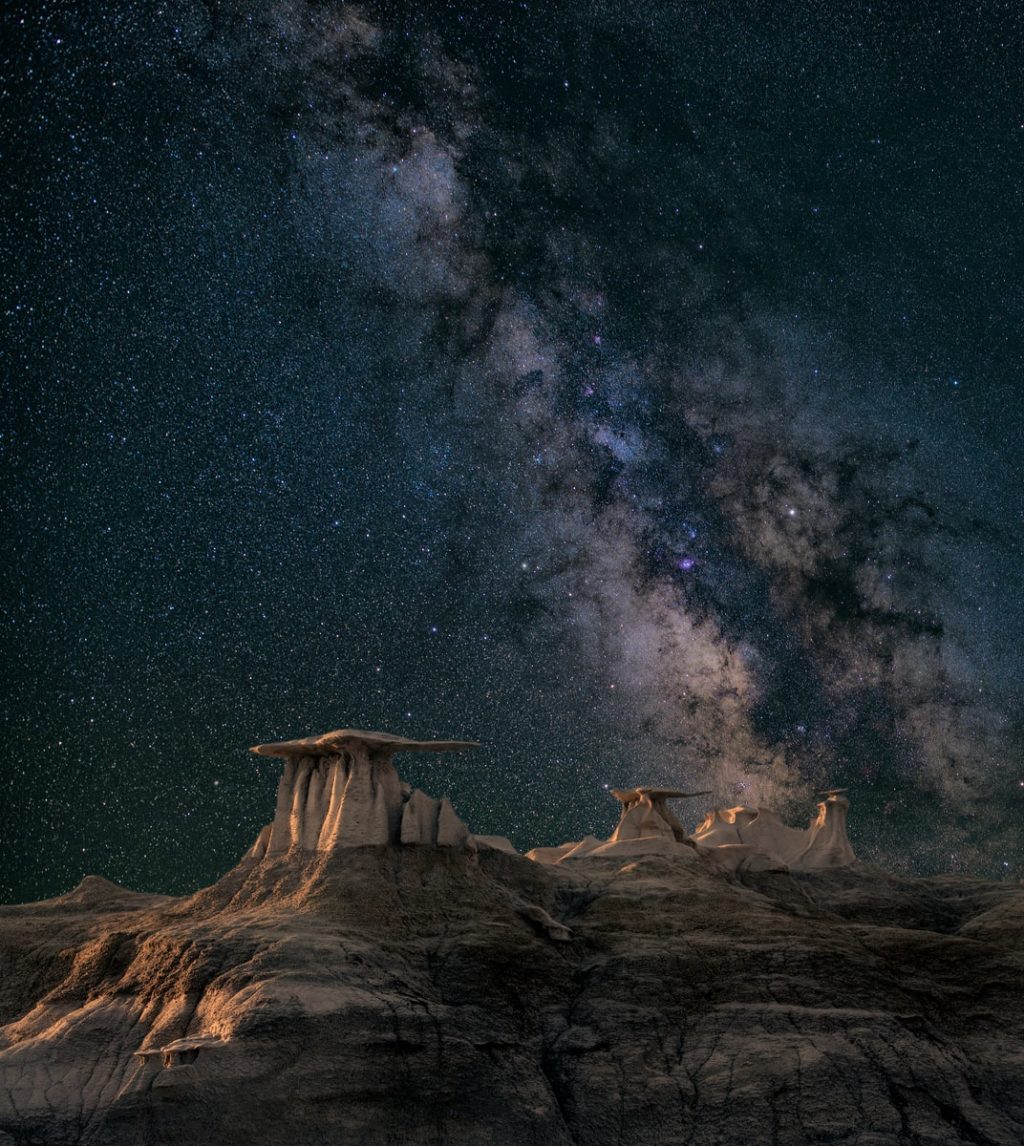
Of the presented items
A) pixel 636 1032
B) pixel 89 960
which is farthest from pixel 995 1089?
pixel 89 960

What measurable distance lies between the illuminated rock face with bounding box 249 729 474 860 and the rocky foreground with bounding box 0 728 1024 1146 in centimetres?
20

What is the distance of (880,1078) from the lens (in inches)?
1198

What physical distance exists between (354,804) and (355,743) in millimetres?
2013

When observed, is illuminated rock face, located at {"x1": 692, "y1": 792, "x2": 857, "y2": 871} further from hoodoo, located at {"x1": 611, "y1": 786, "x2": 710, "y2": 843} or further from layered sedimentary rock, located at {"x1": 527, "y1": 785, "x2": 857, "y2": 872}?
hoodoo, located at {"x1": 611, "y1": 786, "x2": 710, "y2": 843}

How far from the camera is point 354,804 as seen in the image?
119 ft

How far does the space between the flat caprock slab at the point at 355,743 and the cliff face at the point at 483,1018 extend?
3302 millimetres

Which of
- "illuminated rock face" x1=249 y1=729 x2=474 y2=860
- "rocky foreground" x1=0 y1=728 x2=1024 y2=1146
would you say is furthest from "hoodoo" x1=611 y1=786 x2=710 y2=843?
"illuminated rock face" x1=249 y1=729 x2=474 y2=860

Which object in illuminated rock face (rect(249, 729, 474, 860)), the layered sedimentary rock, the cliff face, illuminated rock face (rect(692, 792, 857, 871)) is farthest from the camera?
illuminated rock face (rect(692, 792, 857, 871))

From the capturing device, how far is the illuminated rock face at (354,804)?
36.4 metres

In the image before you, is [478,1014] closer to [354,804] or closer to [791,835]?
[354,804]

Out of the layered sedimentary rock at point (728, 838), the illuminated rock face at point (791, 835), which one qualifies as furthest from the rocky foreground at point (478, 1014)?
the illuminated rock face at point (791, 835)

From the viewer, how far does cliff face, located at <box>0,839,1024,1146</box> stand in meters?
27.5

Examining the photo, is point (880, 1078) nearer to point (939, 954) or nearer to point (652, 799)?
point (939, 954)

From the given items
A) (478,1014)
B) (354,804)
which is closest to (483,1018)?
(478,1014)
